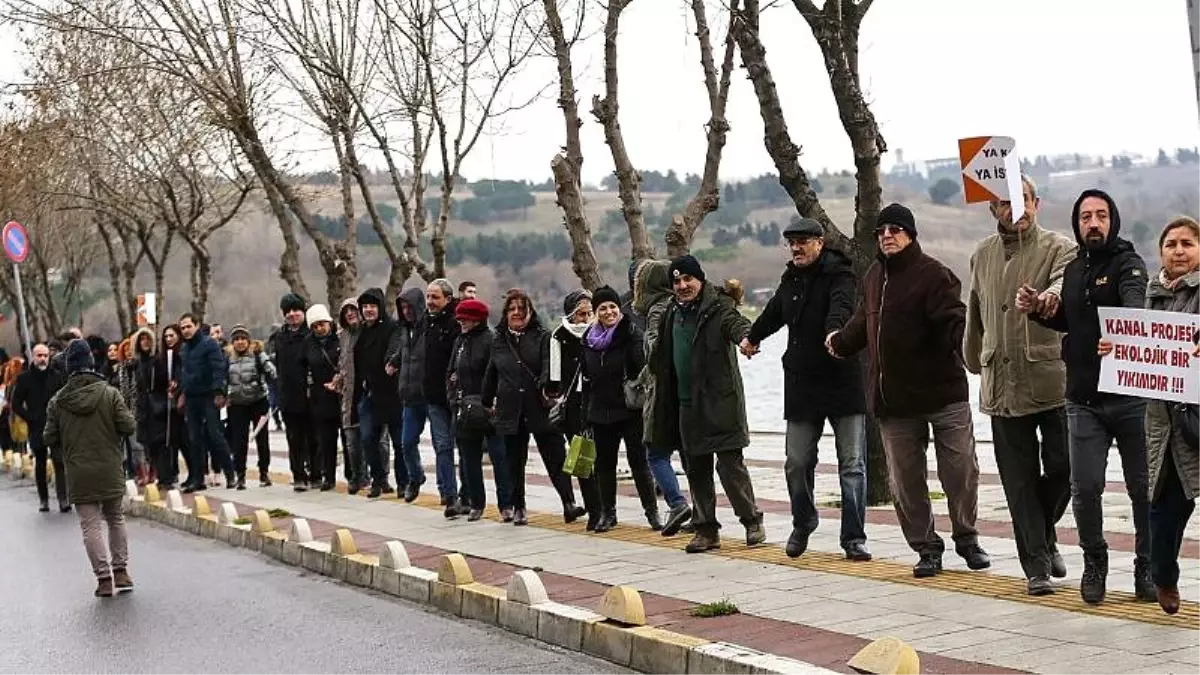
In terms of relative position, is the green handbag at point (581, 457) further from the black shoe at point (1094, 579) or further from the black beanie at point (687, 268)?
the black shoe at point (1094, 579)

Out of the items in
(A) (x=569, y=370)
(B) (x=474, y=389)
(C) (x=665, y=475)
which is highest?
(A) (x=569, y=370)

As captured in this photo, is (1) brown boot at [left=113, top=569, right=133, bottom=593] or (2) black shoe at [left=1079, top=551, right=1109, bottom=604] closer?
(2) black shoe at [left=1079, top=551, right=1109, bottom=604]

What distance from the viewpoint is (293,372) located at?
21062 mm

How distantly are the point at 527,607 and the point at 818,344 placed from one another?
249cm

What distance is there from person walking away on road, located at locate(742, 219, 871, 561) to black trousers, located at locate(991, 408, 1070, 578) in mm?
1845

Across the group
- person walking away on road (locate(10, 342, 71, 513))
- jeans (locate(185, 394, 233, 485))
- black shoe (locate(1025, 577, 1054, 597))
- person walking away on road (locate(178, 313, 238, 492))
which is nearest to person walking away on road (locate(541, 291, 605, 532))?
black shoe (locate(1025, 577, 1054, 597))

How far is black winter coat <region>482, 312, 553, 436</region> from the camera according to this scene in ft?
51.3

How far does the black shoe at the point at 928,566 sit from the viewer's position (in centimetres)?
1065

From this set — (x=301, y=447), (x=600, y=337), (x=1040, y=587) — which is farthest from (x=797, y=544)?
(x=301, y=447)

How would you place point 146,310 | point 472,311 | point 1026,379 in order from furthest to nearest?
1. point 146,310
2. point 472,311
3. point 1026,379

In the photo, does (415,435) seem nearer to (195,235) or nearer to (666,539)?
(666,539)

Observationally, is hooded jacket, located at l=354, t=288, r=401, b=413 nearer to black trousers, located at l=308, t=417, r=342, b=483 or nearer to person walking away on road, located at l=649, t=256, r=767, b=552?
black trousers, located at l=308, t=417, r=342, b=483

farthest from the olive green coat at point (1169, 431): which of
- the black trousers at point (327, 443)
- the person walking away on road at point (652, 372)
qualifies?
the black trousers at point (327, 443)

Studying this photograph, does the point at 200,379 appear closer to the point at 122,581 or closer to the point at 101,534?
the point at 101,534
